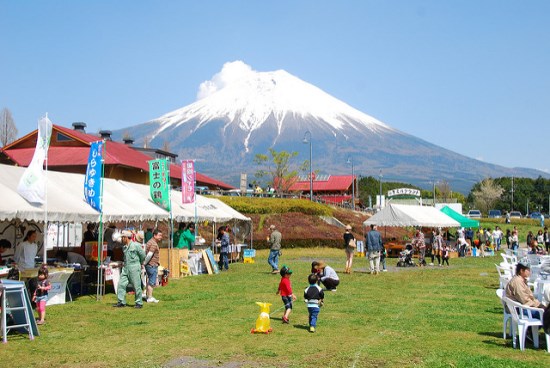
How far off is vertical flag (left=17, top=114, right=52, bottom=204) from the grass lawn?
258 centimetres

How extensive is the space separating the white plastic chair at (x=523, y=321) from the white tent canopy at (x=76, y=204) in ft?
32.0

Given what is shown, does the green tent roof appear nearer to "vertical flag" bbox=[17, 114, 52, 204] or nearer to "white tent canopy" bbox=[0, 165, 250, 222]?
"white tent canopy" bbox=[0, 165, 250, 222]

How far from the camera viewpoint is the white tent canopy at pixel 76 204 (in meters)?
→ 13.9

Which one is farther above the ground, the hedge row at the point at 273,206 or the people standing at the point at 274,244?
the hedge row at the point at 273,206

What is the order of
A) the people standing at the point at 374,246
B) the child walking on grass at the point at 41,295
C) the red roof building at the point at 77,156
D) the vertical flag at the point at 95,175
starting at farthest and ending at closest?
the red roof building at the point at 77,156
the people standing at the point at 374,246
the vertical flag at the point at 95,175
the child walking on grass at the point at 41,295

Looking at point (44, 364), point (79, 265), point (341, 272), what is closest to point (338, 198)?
point (341, 272)

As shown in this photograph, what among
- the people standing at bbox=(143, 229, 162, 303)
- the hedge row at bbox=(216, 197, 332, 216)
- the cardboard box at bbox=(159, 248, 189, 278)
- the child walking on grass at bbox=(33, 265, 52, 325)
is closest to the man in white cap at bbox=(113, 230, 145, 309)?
the people standing at bbox=(143, 229, 162, 303)

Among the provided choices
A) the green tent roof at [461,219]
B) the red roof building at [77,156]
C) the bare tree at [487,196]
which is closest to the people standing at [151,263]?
the red roof building at [77,156]

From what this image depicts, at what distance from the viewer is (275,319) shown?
12445 mm

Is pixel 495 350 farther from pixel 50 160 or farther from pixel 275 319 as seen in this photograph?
pixel 50 160

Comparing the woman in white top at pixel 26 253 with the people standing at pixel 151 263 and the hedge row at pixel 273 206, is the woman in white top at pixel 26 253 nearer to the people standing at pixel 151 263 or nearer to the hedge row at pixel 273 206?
the people standing at pixel 151 263

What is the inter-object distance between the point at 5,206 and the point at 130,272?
294 cm

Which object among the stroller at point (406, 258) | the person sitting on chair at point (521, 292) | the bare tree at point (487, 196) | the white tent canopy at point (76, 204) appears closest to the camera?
the person sitting on chair at point (521, 292)

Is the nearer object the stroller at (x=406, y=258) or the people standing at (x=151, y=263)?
the people standing at (x=151, y=263)
